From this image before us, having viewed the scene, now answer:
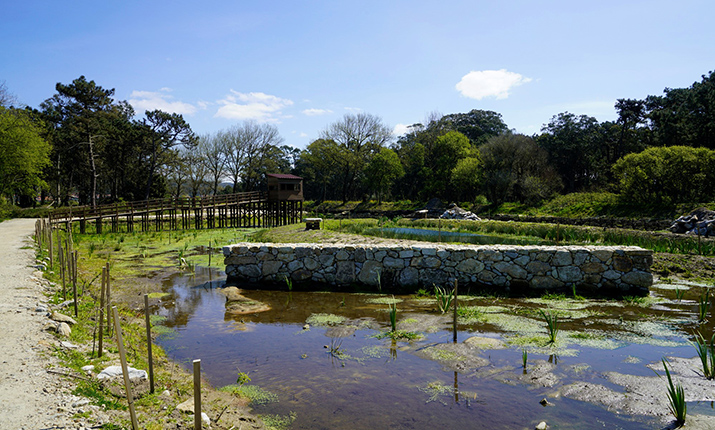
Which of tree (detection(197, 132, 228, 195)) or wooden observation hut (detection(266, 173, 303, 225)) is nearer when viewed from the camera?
wooden observation hut (detection(266, 173, 303, 225))

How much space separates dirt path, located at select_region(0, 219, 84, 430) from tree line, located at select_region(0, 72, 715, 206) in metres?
28.7

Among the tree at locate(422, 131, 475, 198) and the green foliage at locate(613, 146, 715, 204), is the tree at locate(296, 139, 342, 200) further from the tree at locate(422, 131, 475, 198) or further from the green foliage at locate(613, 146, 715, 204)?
the green foliage at locate(613, 146, 715, 204)

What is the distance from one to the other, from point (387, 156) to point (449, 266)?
4264 cm

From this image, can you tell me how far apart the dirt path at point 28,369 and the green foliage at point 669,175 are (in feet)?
109

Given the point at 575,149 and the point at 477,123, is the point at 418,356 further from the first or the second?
the point at 477,123

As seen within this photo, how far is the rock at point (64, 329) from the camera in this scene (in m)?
5.97

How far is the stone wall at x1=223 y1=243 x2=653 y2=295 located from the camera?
9938 mm

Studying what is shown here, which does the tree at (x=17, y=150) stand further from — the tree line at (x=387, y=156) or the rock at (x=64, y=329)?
the rock at (x=64, y=329)

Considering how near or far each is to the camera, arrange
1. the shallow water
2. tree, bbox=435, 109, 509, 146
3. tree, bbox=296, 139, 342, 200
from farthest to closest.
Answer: tree, bbox=435, 109, 509, 146
tree, bbox=296, 139, 342, 200
the shallow water

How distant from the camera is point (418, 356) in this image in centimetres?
628

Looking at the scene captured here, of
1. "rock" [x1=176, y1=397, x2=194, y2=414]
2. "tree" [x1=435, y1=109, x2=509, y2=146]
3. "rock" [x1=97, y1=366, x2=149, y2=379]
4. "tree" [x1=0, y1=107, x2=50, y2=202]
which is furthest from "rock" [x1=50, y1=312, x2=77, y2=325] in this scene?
"tree" [x1=435, y1=109, x2=509, y2=146]

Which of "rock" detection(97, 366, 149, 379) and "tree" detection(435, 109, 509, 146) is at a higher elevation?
"tree" detection(435, 109, 509, 146)

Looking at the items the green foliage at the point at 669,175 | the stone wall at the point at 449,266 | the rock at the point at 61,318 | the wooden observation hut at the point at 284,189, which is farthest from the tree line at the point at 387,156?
the rock at the point at 61,318

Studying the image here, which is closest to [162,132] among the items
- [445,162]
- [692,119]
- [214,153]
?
[214,153]
